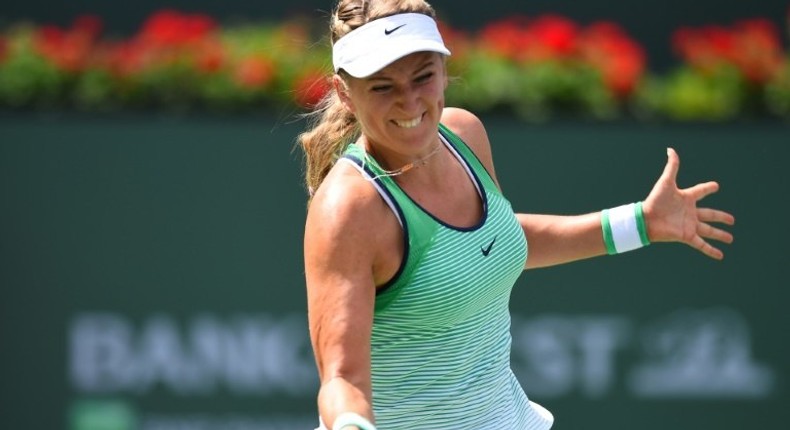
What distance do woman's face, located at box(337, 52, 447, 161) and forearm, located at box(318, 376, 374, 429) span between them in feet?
1.59

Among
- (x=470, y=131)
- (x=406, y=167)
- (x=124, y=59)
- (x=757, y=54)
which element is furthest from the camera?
(x=124, y=59)

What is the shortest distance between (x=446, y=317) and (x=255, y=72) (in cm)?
319

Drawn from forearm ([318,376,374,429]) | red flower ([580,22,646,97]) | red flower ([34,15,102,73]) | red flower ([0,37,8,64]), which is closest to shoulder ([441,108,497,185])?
forearm ([318,376,374,429])

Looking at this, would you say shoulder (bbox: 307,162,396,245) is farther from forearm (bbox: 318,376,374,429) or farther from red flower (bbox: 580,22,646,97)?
red flower (bbox: 580,22,646,97)

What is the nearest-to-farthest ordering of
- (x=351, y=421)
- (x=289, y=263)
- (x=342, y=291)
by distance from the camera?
1. (x=351, y=421)
2. (x=342, y=291)
3. (x=289, y=263)

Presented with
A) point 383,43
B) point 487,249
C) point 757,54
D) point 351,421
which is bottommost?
point 351,421

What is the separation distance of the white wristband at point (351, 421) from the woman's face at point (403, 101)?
0.55 m

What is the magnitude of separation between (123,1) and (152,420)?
6.79ft

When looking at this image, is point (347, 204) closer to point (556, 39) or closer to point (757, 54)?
point (556, 39)

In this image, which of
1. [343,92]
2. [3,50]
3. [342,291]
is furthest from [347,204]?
[3,50]

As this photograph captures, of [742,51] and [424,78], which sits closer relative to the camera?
[424,78]

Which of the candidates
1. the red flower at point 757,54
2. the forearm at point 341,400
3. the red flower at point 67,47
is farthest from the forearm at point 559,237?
the red flower at point 67,47

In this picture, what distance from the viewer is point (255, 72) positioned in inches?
230

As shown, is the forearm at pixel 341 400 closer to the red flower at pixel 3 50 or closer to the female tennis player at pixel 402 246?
the female tennis player at pixel 402 246
